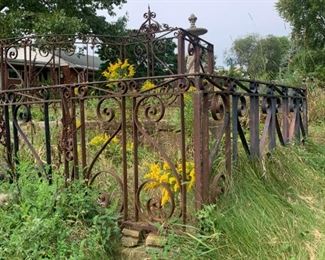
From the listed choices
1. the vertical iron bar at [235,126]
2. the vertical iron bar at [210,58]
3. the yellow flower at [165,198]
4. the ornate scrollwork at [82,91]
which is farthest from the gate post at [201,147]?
the vertical iron bar at [210,58]

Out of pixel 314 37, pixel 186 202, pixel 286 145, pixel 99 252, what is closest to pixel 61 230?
pixel 99 252

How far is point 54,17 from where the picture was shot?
1199cm

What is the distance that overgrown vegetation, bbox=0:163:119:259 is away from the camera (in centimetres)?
239

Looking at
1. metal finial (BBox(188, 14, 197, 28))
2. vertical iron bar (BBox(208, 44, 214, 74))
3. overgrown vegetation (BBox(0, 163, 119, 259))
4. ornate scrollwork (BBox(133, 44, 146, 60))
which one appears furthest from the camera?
metal finial (BBox(188, 14, 197, 28))

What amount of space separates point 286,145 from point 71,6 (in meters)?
15.1

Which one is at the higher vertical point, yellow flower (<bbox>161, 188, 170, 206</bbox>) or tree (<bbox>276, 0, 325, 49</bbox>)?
tree (<bbox>276, 0, 325, 49</bbox>)

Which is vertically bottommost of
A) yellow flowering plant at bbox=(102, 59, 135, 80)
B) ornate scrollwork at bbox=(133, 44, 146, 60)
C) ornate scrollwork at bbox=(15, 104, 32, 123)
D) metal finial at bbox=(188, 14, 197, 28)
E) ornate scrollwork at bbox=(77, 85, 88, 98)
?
ornate scrollwork at bbox=(15, 104, 32, 123)

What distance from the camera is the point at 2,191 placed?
122 inches

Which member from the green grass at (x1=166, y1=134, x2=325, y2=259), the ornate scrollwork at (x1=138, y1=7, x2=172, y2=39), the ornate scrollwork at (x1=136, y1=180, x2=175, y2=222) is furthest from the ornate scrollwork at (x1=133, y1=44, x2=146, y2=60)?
the ornate scrollwork at (x1=136, y1=180, x2=175, y2=222)

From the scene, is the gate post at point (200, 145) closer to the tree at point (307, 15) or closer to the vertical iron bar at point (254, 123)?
the vertical iron bar at point (254, 123)

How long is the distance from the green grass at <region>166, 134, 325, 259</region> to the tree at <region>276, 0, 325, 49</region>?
17806 millimetres

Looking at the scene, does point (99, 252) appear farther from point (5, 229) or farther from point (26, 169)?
point (26, 169)

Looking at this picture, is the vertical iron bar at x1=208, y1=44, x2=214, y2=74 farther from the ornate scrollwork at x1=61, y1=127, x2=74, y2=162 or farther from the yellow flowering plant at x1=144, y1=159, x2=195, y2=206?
the yellow flowering plant at x1=144, y1=159, x2=195, y2=206

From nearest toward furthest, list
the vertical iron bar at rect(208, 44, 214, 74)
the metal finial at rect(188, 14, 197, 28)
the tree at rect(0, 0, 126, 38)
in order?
the vertical iron bar at rect(208, 44, 214, 74) < the metal finial at rect(188, 14, 197, 28) < the tree at rect(0, 0, 126, 38)
